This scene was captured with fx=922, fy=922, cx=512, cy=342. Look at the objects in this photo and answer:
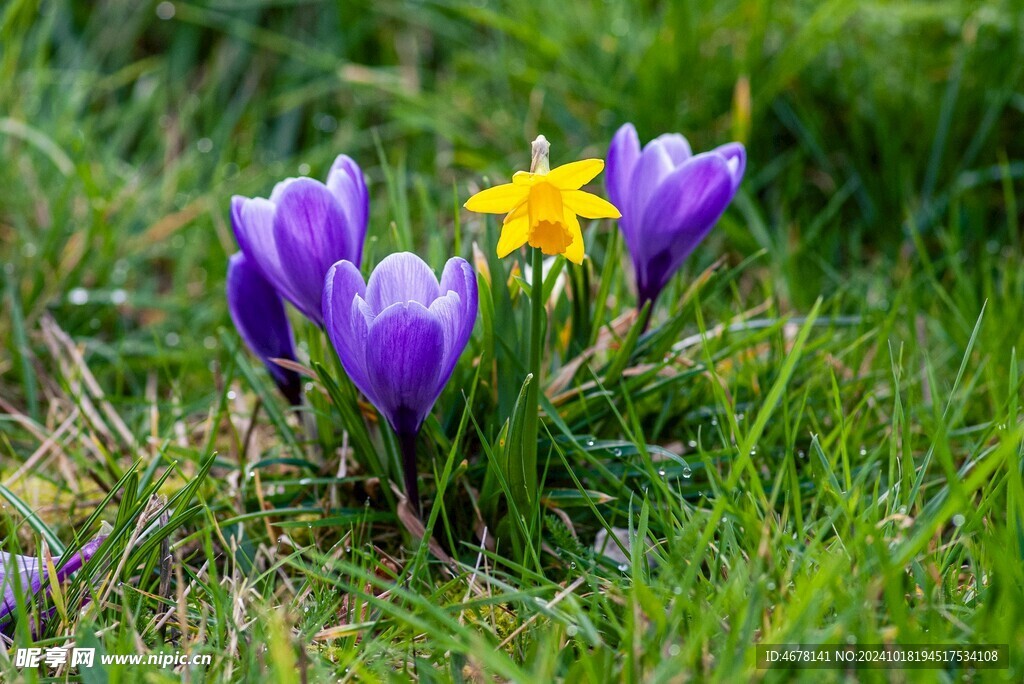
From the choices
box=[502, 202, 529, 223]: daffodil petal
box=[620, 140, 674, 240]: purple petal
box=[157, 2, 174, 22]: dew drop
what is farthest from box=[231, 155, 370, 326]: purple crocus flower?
box=[157, 2, 174, 22]: dew drop

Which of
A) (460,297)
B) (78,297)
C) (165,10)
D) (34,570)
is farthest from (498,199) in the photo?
(165,10)

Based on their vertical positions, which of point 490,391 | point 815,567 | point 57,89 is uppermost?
point 57,89

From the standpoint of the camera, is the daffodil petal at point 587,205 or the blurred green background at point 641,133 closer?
the daffodil petal at point 587,205

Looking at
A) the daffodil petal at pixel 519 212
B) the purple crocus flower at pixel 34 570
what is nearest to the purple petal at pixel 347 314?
the daffodil petal at pixel 519 212

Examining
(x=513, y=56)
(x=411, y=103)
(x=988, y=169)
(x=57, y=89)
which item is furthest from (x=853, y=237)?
(x=57, y=89)

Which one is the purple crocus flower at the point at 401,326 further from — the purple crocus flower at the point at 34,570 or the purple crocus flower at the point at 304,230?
the purple crocus flower at the point at 34,570

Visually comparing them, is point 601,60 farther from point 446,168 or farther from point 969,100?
point 969,100
